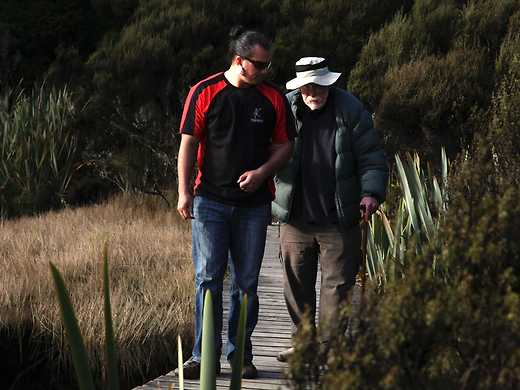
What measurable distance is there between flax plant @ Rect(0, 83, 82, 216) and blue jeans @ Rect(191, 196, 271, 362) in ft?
27.6

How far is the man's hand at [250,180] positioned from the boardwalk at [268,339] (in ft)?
2.68

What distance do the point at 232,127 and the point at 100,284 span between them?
3137mm

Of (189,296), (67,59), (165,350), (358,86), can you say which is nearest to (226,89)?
(165,350)

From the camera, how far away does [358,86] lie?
13273 mm

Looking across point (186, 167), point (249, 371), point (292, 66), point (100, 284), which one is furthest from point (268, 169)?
point (292, 66)

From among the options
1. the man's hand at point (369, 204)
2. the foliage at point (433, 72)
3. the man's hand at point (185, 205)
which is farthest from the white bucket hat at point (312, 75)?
the foliage at point (433, 72)

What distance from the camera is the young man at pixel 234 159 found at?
4.64 meters

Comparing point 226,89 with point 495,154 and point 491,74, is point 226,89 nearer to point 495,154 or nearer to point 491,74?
point 495,154

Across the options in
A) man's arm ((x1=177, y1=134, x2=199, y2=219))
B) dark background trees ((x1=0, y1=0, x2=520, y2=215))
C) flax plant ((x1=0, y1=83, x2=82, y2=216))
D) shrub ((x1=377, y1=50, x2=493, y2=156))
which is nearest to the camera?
man's arm ((x1=177, y1=134, x2=199, y2=219))

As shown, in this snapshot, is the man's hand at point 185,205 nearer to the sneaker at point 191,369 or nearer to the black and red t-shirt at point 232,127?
the black and red t-shirt at point 232,127

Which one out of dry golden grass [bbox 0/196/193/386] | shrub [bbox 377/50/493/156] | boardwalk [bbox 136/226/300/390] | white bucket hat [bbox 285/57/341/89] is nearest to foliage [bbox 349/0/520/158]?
shrub [bbox 377/50/493/156]

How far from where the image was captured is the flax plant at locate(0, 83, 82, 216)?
512 inches

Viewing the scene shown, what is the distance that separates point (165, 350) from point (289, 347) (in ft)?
3.20

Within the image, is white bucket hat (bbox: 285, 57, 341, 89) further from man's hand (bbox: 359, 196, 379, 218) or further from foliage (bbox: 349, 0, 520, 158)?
foliage (bbox: 349, 0, 520, 158)
